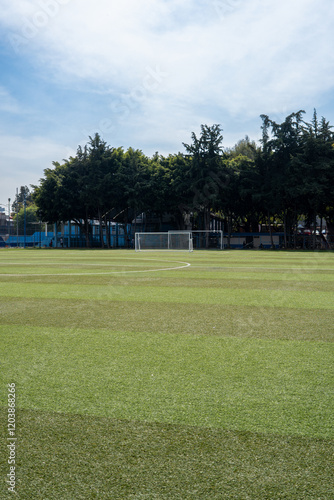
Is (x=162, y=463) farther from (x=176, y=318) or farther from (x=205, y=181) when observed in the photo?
(x=205, y=181)

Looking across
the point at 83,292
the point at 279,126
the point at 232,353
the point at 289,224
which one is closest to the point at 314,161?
the point at 279,126

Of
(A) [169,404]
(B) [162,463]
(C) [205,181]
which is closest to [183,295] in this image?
(A) [169,404]

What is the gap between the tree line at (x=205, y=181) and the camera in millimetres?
44469

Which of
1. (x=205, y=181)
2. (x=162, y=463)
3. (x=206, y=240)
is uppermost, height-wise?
(x=205, y=181)

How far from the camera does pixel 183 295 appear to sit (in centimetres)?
930

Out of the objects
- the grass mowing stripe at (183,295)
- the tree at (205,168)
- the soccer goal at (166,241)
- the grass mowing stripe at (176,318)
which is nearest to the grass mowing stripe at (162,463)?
the grass mowing stripe at (176,318)

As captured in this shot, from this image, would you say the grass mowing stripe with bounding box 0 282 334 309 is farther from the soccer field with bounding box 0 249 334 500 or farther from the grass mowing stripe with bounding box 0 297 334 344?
the soccer field with bounding box 0 249 334 500

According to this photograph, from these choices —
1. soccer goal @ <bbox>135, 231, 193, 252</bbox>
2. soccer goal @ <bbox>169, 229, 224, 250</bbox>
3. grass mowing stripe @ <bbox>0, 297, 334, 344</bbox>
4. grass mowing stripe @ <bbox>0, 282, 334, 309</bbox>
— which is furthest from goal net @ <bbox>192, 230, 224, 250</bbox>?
grass mowing stripe @ <bbox>0, 297, 334, 344</bbox>

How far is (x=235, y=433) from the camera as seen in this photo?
9.54 ft

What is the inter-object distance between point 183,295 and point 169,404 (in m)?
5.93

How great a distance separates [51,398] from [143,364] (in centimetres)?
112

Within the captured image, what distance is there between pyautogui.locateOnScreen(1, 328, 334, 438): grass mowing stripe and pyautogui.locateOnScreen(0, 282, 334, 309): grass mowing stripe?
3.06m
